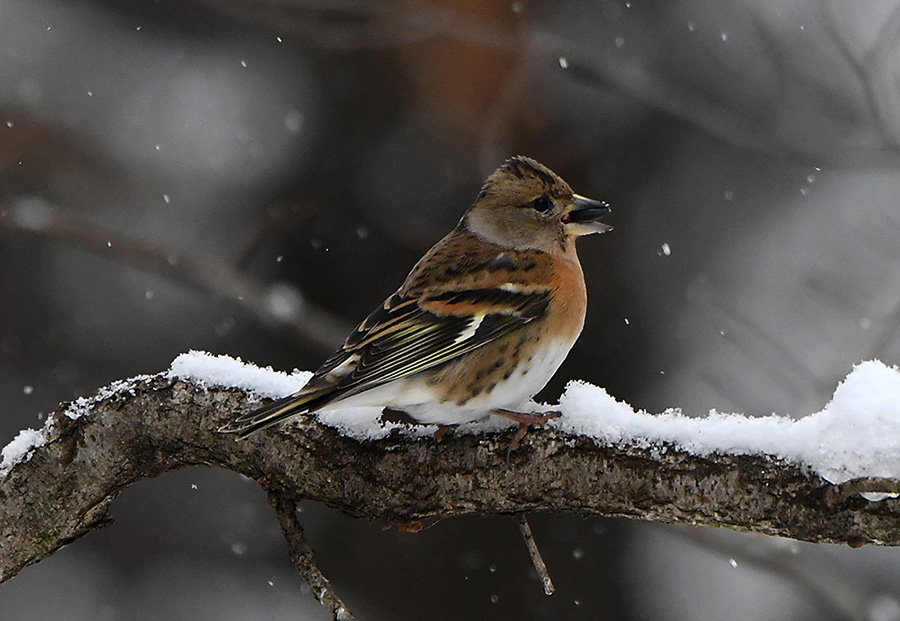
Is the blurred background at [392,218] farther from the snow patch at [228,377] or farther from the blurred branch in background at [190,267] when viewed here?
the snow patch at [228,377]

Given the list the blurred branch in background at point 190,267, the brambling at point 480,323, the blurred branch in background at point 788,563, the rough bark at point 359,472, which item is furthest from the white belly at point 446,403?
the blurred branch in background at point 190,267

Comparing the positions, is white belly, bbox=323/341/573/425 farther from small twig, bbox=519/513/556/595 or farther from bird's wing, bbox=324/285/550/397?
small twig, bbox=519/513/556/595

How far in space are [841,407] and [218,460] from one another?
5.32ft

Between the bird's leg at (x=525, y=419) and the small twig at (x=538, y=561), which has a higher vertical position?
the bird's leg at (x=525, y=419)

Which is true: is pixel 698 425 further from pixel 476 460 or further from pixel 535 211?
pixel 535 211

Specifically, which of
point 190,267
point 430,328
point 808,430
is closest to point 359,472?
point 430,328

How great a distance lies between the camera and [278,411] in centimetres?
239

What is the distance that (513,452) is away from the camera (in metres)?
2.45

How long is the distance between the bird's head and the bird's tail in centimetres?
115

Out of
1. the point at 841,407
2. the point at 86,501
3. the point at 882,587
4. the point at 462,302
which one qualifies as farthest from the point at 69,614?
the point at 841,407

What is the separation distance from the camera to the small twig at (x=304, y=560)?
6.86 ft

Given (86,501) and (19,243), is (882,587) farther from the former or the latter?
(19,243)

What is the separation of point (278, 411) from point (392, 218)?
11.5 feet

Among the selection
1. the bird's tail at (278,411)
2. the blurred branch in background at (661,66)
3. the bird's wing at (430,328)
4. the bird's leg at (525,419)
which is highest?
the blurred branch in background at (661,66)
